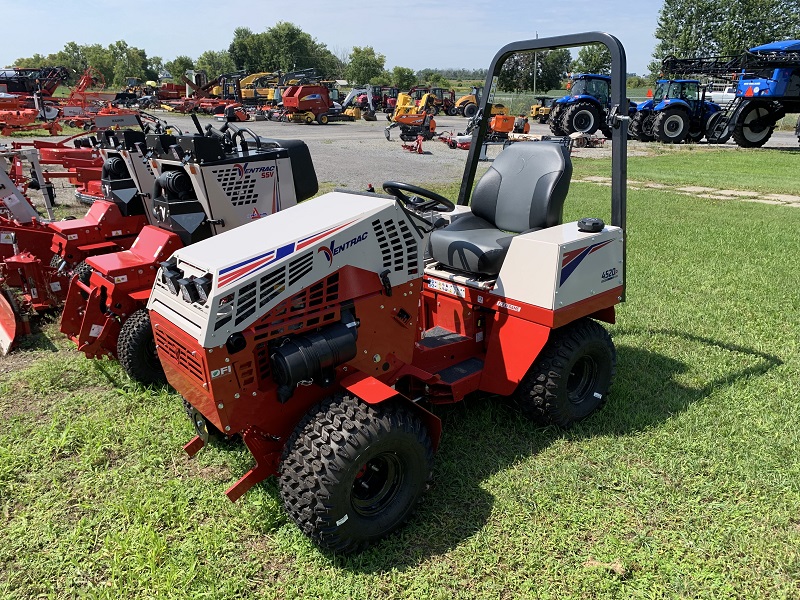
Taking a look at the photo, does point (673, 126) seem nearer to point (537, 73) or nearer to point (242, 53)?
point (537, 73)

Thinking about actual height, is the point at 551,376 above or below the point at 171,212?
below

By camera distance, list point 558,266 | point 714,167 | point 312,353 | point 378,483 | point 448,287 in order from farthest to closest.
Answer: point 714,167 < point 448,287 < point 558,266 < point 378,483 < point 312,353

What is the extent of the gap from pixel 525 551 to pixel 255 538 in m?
1.24

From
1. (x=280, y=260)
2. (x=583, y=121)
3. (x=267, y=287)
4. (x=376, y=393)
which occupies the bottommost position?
(x=376, y=393)

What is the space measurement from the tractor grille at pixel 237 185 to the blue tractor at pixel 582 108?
691 inches

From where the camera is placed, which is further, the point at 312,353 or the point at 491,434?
the point at 491,434

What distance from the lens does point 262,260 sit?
2.46 meters

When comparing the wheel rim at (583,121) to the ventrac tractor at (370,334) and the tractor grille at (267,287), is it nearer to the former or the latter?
the ventrac tractor at (370,334)

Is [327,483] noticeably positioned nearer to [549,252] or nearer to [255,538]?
[255,538]

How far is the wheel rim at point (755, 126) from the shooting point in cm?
1949

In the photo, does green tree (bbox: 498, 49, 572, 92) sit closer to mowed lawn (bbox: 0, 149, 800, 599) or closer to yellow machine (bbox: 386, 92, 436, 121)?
yellow machine (bbox: 386, 92, 436, 121)

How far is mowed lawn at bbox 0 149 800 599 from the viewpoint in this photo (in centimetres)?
245

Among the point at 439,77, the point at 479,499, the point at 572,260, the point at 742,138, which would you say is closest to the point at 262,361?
the point at 479,499

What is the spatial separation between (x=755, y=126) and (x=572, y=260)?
2085cm
